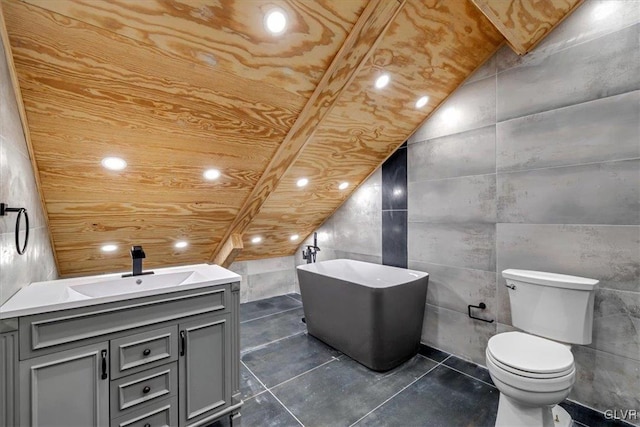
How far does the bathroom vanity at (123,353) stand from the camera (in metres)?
1.17

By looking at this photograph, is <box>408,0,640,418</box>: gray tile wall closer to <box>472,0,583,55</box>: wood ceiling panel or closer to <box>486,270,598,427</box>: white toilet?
<box>472,0,583,55</box>: wood ceiling panel

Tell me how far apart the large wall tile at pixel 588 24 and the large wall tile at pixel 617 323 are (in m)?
1.56

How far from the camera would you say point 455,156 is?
2424mm

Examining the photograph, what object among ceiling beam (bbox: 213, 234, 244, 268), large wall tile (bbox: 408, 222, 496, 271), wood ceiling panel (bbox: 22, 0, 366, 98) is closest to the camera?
wood ceiling panel (bbox: 22, 0, 366, 98)

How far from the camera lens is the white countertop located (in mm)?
1193

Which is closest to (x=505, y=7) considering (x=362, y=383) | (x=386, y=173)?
(x=386, y=173)

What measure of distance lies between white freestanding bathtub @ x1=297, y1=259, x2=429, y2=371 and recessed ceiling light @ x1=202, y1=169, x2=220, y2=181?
1255mm

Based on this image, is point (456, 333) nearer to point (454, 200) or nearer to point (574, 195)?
point (454, 200)

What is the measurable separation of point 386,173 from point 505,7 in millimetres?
1591

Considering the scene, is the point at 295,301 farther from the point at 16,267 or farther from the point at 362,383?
the point at 16,267

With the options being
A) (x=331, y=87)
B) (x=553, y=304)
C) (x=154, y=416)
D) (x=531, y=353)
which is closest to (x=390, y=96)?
(x=331, y=87)

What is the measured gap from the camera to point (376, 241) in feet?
10.3

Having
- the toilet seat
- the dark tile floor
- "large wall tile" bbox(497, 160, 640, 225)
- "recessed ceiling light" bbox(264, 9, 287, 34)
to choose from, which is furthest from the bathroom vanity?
"large wall tile" bbox(497, 160, 640, 225)

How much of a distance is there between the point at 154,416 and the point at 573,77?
314cm
